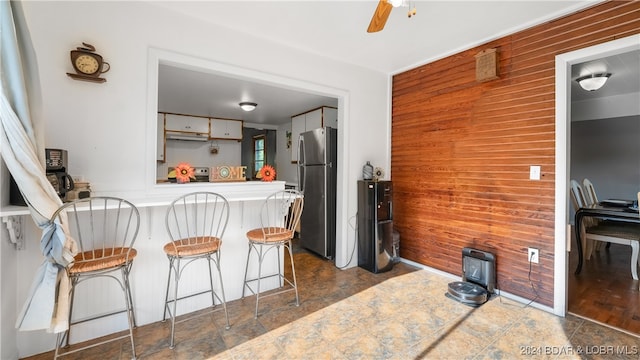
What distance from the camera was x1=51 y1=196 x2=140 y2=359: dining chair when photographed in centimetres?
172

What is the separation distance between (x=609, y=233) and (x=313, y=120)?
4.29 metres

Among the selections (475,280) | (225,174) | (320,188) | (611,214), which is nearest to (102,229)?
(225,174)

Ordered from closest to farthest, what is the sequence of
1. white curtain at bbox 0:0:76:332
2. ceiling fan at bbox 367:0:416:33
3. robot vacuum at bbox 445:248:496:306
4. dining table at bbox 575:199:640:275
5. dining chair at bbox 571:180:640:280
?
white curtain at bbox 0:0:76:332 < ceiling fan at bbox 367:0:416:33 < robot vacuum at bbox 445:248:496:306 < dining table at bbox 575:199:640:275 < dining chair at bbox 571:180:640:280

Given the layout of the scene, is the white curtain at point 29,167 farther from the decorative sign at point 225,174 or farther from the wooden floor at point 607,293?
the wooden floor at point 607,293

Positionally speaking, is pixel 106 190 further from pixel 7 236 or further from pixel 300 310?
pixel 300 310

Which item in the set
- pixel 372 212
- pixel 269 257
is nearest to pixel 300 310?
pixel 269 257

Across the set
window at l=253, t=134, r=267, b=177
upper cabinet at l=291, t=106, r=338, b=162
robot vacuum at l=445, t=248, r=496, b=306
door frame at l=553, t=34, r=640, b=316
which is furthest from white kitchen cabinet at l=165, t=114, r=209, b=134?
door frame at l=553, t=34, r=640, b=316

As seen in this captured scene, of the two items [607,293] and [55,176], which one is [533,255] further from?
[55,176]

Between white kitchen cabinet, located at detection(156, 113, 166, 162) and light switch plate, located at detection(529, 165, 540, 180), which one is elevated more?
white kitchen cabinet, located at detection(156, 113, 166, 162)

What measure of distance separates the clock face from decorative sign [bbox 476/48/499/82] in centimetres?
328

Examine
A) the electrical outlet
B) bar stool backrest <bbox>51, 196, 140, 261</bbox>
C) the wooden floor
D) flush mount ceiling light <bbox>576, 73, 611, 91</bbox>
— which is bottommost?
the wooden floor

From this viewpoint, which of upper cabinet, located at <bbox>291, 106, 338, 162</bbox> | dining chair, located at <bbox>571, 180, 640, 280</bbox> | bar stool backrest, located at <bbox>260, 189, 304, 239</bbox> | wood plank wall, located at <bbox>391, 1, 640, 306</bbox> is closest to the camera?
wood plank wall, located at <bbox>391, 1, 640, 306</bbox>

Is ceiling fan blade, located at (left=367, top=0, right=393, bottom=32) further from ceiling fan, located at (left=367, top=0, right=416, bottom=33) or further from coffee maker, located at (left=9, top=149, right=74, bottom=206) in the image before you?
coffee maker, located at (left=9, top=149, right=74, bottom=206)

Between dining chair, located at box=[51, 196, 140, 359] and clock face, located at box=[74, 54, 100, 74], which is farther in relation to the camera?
clock face, located at box=[74, 54, 100, 74]
